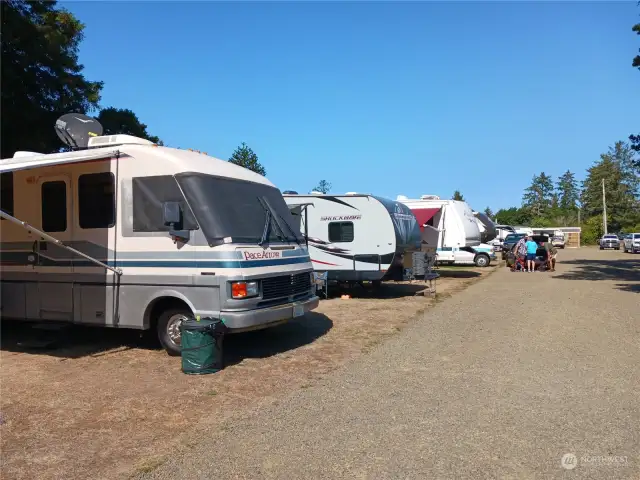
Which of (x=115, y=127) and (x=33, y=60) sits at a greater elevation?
(x=33, y=60)

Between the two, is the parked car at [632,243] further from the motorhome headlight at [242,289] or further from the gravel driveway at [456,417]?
the motorhome headlight at [242,289]

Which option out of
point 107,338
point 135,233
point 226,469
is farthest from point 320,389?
point 107,338

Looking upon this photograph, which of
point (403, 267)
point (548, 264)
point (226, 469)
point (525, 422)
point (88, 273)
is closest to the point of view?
point (226, 469)

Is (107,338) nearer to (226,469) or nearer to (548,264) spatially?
(226,469)

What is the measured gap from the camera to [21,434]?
4676 millimetres

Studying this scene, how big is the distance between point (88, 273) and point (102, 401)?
2.53 metres

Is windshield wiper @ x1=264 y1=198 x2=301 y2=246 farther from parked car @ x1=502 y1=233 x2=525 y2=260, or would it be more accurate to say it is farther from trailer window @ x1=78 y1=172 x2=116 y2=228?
parked car @ x1=502 y1=233 x2=525 y2=260

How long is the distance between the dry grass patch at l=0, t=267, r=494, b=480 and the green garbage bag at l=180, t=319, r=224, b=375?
13 cm

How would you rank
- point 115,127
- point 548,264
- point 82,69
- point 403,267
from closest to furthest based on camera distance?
point 403,267, point 82,69, point 115,127, point 548,264

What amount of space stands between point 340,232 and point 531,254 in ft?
41.5

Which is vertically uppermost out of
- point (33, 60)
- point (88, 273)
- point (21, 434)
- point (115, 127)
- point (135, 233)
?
point (33, 60)

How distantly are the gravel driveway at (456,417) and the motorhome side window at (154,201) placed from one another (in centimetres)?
294

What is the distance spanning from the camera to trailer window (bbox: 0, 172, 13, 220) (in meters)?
8.20

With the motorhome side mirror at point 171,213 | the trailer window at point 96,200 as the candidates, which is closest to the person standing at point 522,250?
the motorhome side mirror at point 171,213
